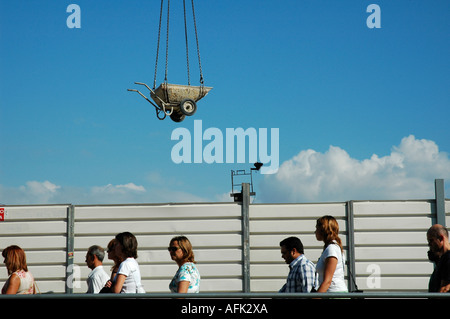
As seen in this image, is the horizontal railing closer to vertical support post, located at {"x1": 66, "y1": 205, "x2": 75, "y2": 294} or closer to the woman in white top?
the woman in white top

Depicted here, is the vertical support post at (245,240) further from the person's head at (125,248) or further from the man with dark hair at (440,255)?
the man with dark hair at (440,255)

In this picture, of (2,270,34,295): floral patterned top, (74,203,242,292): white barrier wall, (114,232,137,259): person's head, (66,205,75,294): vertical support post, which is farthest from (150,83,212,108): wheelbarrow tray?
(2,270,34,295): floral patterned top

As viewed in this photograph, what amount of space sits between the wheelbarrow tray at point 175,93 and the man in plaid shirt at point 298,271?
9961 millimetres

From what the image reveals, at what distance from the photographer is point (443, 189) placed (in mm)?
9992

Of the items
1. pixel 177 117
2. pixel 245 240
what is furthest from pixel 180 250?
pixel 177 117

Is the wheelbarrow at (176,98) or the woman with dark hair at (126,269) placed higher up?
the wheelbarrow at (176,98)

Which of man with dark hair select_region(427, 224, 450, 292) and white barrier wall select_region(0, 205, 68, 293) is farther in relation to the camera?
white barrier wall select_region(0, 205, 68, 293)

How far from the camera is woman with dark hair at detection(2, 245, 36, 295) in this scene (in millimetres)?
5055

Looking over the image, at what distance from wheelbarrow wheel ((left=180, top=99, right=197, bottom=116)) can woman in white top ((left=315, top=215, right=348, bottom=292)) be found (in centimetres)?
996

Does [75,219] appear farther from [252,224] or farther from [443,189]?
[443,189]

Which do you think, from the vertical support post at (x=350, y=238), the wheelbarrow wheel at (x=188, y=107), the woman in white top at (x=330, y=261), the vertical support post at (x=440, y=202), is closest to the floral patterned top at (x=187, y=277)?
the woman in white top at (x=330, y=261)

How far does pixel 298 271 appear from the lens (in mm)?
5086

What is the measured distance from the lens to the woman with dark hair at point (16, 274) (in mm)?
5055
